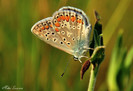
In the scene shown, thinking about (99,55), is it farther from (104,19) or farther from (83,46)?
(104,19)

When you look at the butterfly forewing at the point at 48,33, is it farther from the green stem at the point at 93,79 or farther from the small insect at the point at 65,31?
the green stem at the point at 93,79

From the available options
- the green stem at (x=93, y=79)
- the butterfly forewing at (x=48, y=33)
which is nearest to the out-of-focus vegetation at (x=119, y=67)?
the butterfly forewing at (x=48, y=33)

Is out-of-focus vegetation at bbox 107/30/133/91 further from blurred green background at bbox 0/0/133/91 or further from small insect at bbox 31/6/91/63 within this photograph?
blurred green background at bbox 0/0/133/91

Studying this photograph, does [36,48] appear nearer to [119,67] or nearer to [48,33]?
[48,33]

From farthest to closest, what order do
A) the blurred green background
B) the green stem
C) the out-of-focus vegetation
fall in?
the blurred green background → the out-of-focus vegetation → the green stem

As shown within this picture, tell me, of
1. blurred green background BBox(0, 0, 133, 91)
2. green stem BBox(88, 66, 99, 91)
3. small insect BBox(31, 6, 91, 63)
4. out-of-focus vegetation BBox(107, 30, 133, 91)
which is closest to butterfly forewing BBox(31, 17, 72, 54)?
small insect BBox(31, 6, 91, 63)

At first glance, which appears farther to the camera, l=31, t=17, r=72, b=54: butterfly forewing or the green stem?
l=31, t=17, r=72, b=54: butterfly forewing

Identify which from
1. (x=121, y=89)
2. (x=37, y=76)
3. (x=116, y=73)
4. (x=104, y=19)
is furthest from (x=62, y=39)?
(x=104, y=19)
